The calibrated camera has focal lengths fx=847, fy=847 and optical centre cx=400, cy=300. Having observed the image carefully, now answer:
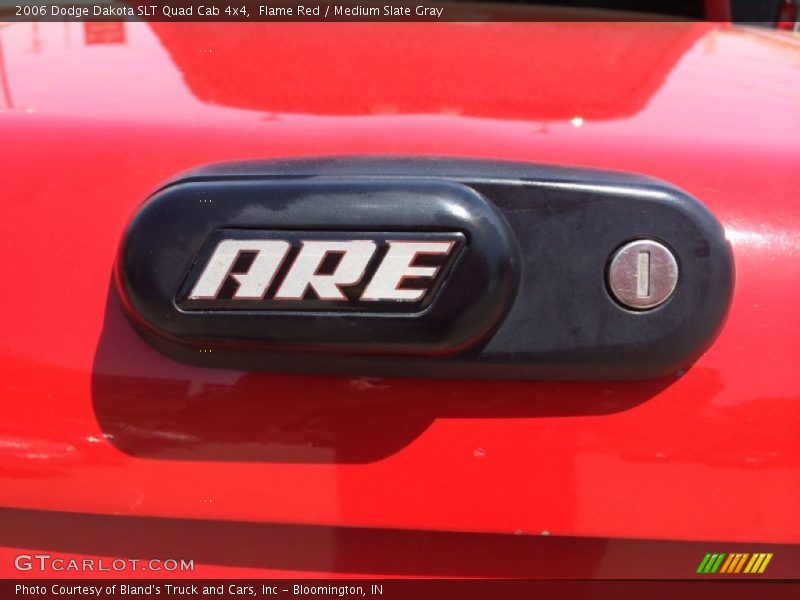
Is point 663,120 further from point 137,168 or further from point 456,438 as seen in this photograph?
point 137,168

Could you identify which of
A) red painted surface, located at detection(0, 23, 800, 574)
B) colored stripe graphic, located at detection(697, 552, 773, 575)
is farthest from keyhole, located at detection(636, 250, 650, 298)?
colored stripe graphic, located at detection(697, 552, 773, 575)

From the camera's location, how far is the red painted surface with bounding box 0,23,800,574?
0.72 meters

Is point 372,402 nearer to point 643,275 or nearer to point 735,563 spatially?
point 643,275

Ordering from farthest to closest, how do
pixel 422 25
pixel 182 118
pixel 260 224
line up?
pixel 422 25 < pixel 182 118 < pixel 260 224

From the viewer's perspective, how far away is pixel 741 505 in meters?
0.72

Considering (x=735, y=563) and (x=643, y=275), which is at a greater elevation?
(x=643, y=275)

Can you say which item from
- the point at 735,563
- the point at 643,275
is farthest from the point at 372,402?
the point at 735,563

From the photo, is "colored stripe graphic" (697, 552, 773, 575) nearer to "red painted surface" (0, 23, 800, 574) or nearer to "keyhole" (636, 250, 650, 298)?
"red painted surface" (0, 23, 800, 574)

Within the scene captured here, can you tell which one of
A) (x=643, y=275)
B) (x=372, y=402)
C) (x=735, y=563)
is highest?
(x=643, y=275)

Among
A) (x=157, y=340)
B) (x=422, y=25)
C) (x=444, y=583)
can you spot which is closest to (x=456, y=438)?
(x=444, y=583)

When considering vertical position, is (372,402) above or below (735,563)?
above

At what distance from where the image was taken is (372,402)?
2.40 feet

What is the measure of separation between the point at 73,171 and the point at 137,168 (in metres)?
0.06

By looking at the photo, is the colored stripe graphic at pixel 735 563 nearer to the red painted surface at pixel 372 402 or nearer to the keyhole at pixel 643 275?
the red painted surface at pixel 372 402
